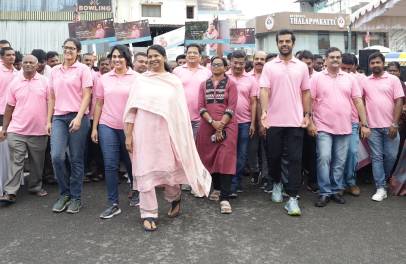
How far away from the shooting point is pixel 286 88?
186 inches

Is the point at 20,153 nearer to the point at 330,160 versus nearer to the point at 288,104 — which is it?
the point at 288,104

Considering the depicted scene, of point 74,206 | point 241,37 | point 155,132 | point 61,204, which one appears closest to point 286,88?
point 155,132

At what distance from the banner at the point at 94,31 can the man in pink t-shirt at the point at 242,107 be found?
295 inches

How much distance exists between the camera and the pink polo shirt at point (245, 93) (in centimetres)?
546

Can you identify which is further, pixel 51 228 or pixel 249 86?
pixel 249 86

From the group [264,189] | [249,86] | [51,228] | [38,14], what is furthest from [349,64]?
[38,14]

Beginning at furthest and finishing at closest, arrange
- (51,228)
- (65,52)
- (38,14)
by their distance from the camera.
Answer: (38,14) < (65,52) < (51,228)

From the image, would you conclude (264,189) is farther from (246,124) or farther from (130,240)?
(130,240)

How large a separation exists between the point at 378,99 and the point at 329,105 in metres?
0.78

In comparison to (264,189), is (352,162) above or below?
above

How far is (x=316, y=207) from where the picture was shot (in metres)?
4.93

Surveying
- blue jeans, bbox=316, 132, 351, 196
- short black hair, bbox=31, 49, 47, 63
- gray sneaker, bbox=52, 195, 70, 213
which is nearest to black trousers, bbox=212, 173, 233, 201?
blue jeans, bbox=316, 132, 351, 196

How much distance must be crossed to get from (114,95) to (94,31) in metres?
8.88

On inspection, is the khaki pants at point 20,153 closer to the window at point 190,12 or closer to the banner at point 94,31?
the banner at point 94,31
